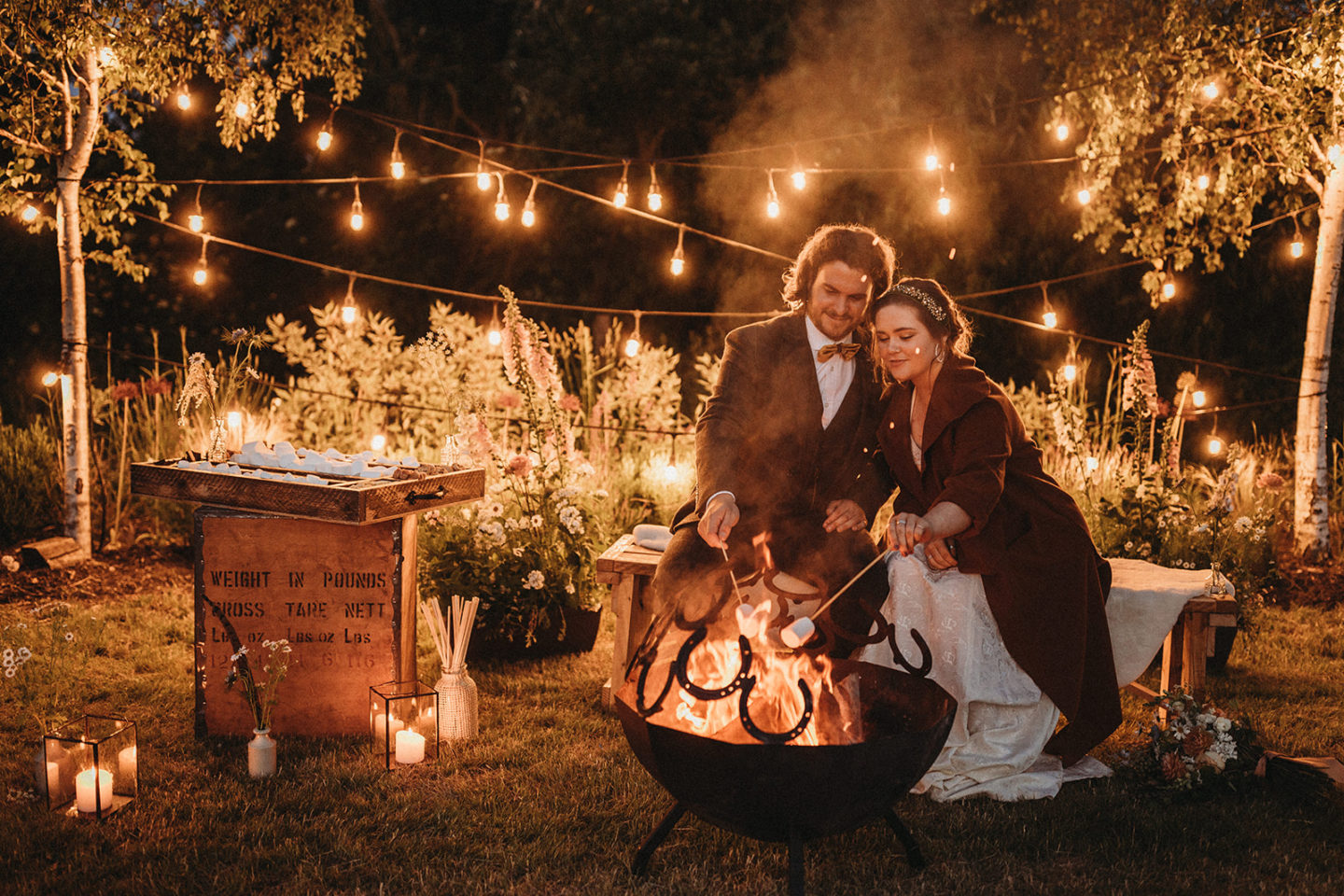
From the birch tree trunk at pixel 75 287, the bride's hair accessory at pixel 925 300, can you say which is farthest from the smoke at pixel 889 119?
the bride's hair accessory at pixel 925 300

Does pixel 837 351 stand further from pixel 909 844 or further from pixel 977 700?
pixel 909 844

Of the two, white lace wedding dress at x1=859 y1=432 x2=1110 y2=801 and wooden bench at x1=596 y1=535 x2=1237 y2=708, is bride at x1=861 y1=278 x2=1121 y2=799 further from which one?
wooden bench at x1=596 y1=535 x2=1237 y2=708

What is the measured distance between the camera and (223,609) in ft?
11.5

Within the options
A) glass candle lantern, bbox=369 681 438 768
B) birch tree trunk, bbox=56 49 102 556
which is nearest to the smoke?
birch tree trunk, bbox=56 49 102 556

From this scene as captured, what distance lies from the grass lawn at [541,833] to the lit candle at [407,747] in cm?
6

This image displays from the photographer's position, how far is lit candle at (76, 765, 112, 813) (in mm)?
2912

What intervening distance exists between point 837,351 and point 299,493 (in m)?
1.78

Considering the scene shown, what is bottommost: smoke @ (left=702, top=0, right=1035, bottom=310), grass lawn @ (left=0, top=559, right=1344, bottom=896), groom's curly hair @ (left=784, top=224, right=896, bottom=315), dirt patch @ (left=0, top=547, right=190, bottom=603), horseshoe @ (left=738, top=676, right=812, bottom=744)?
grass lawn @ (left=0, top=559, right=1344, bottom=896)

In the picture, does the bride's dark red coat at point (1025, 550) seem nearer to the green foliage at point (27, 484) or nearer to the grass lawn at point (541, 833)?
the grass lawn at point (541, 833)

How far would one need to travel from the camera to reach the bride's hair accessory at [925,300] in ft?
10.4

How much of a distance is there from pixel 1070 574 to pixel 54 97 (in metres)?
5.67

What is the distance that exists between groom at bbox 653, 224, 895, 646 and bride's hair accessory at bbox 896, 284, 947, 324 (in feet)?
0.90

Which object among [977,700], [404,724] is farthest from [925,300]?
[404,724]

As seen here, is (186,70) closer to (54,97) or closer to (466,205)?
(54,97)
